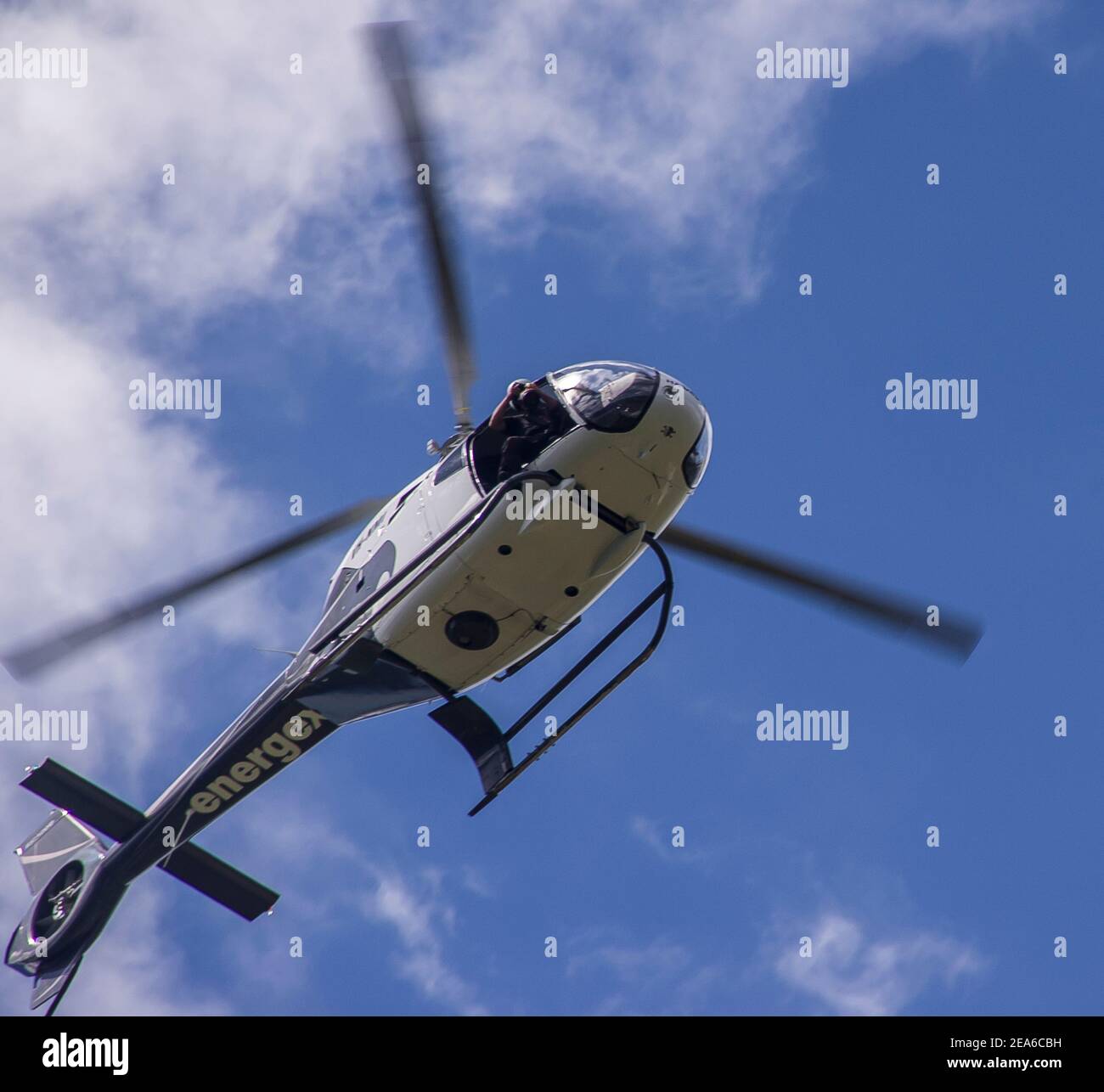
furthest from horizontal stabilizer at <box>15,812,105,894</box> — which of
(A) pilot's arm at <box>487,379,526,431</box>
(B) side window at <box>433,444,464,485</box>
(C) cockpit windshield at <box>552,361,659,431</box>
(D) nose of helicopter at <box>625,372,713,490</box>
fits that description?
(D) nose of helicopter at <box>625,372,713,490</box>

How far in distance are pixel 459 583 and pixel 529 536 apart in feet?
3.67

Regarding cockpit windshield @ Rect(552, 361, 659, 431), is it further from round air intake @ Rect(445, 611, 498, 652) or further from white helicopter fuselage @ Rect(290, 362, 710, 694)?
round air intake @ Rect(445, 611, 498, 652)

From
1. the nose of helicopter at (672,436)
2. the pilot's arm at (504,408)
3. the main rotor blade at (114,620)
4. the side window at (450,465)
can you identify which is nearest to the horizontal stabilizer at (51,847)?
the main rotor blade at (114,620)

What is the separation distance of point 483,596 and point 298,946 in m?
7.54

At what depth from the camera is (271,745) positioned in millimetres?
20453

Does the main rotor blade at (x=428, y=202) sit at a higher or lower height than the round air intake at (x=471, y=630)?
higher

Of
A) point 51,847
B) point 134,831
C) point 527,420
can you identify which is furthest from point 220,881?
point 527,420

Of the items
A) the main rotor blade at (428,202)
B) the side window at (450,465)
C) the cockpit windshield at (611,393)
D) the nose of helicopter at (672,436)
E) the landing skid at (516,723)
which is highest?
the main rotor blade at (428,202)

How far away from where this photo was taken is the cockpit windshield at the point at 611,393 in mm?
17812

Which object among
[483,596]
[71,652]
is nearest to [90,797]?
[71,652]

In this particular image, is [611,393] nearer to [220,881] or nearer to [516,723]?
[516,723]

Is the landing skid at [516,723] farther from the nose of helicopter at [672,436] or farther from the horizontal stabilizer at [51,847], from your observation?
the horizontal stabilizer at [51,847]

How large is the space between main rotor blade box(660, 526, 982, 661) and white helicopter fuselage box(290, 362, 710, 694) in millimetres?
1740

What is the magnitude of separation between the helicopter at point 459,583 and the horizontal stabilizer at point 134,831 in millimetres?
28
